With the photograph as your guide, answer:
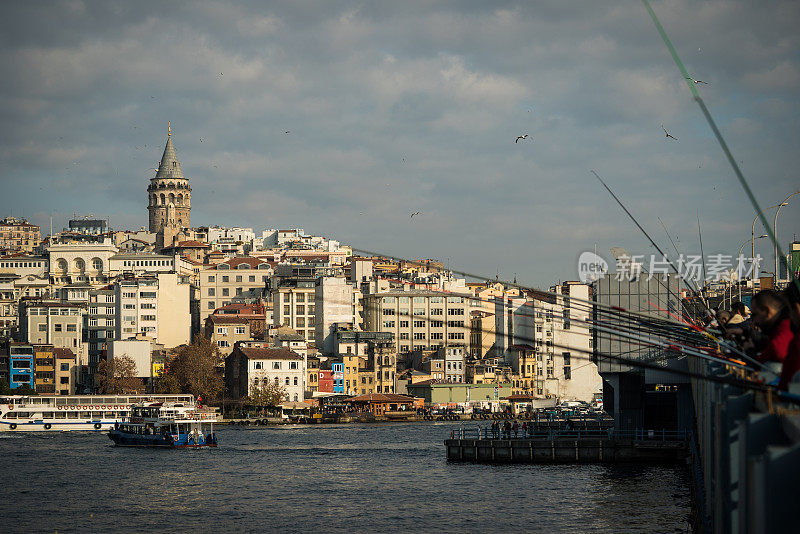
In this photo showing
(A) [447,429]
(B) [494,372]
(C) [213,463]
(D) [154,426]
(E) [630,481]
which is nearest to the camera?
(E) [630,481]

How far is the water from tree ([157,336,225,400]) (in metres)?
29.5

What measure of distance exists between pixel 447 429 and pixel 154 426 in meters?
17.9

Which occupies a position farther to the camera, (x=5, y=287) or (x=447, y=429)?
(x=5, y=287)

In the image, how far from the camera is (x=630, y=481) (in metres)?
26.4

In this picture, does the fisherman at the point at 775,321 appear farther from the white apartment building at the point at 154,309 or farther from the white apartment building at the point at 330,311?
the white apartment building at the point at 330,311

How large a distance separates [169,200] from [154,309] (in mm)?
57351

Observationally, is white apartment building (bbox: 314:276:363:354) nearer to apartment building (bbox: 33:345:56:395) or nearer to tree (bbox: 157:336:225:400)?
tree (bbox: 157:336:225:400)

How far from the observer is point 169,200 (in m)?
140

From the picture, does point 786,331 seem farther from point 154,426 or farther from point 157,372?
point 157,372

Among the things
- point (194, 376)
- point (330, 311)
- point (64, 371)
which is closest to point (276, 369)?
Result: point (194, 376)

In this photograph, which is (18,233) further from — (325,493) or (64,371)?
(325,493)

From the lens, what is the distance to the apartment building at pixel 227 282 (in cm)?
9569

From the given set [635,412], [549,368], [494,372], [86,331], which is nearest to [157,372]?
[86,331]

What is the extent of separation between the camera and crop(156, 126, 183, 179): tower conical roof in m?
142
